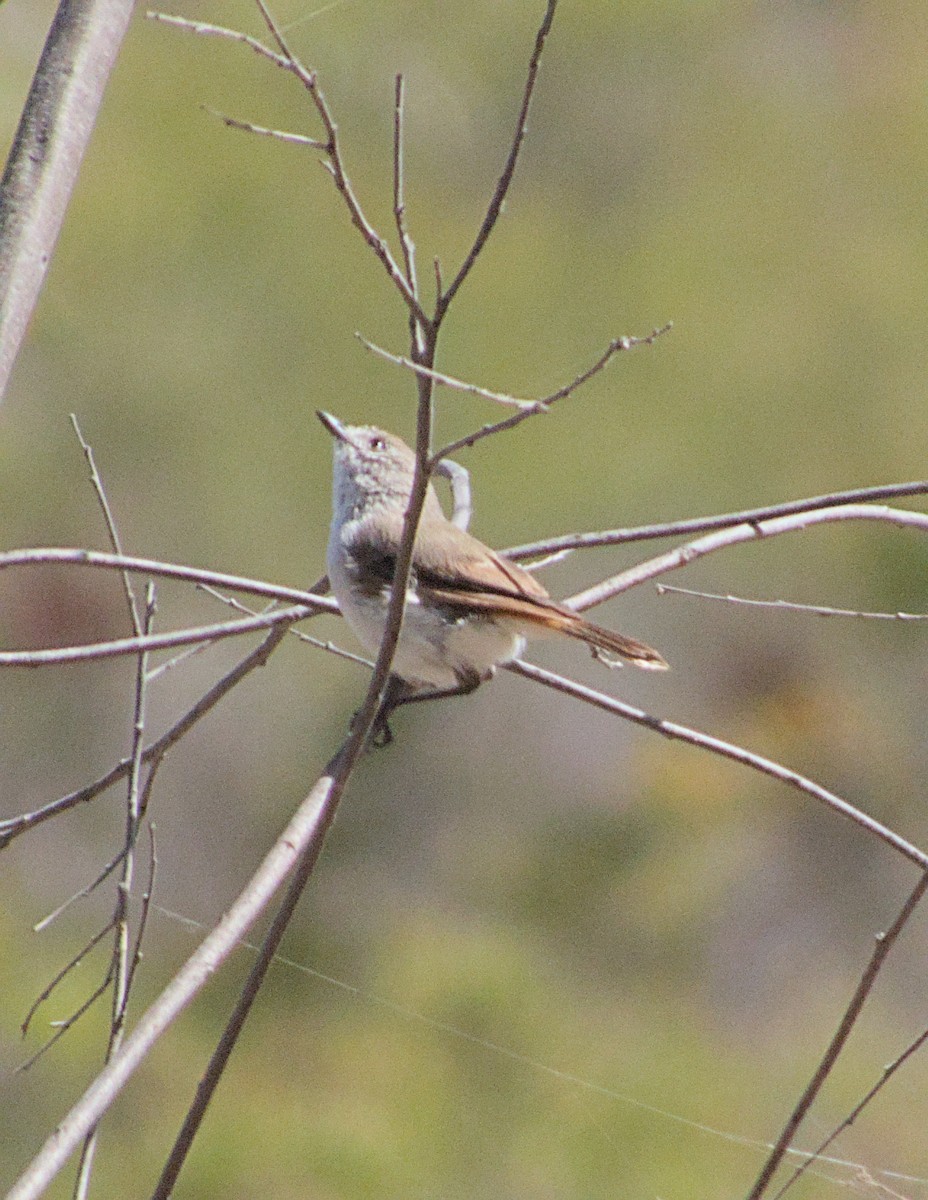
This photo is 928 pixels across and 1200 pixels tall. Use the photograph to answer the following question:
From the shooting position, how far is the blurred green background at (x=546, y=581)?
4941 mm

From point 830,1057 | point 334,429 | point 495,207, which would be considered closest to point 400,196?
point 495,207

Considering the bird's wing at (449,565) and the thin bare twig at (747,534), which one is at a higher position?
the thin bare twig at (747,534)

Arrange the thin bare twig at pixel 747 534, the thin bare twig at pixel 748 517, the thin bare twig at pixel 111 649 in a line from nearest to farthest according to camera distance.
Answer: the thin bare twig at pixel 111 649 < the thin bare twig at pixel 748 517 < the thin bare twig at pixel 747 534

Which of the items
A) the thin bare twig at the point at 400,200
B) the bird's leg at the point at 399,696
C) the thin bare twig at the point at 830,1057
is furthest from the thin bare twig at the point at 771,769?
the bird's leg at the point at 399,696

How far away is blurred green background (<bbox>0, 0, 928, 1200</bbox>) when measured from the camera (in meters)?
4.94

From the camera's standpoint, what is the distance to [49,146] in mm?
1645

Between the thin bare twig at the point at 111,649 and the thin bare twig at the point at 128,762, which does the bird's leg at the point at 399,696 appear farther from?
the thin bare twig at the point at 111,649

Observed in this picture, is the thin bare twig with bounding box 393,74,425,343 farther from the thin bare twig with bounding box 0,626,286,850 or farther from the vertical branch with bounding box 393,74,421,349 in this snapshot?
the thin bare twig with bounding box 0,626,286,850

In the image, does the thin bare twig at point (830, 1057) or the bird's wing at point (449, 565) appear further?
the bird's wing at point (449, 565)

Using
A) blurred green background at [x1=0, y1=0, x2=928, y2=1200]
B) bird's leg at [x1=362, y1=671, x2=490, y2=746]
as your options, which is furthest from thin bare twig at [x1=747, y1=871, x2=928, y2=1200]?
blurred green background at [x1=0, y1=0, x2=928, y2=1200]

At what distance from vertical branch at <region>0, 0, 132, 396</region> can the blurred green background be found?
11.0ft

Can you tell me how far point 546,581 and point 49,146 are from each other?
4.21m

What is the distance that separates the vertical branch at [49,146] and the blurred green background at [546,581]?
3.35 metres

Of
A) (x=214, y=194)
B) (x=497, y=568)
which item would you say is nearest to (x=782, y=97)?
(x=214, y=194)
